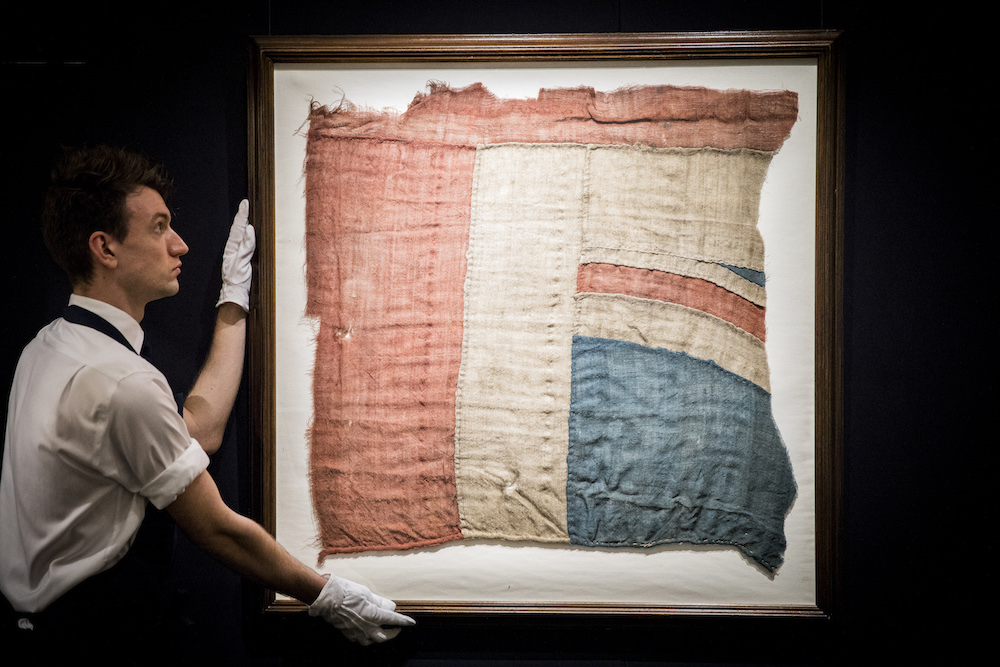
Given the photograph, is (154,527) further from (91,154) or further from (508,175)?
(508,175)

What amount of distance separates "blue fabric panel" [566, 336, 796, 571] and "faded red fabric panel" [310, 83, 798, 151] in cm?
42

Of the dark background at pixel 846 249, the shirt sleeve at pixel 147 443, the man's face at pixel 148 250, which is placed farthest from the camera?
the dark background at pixel 846 249

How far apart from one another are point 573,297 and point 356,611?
2.43 ft

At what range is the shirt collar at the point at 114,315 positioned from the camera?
1147mm

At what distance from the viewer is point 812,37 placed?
1244 millimetres

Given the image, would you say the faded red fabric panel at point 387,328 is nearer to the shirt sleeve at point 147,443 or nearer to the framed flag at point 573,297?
the framed flag at point 573,297

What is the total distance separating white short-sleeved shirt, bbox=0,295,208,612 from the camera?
107cm

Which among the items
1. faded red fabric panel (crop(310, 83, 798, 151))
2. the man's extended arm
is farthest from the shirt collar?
faded red fabric panel (crop(310, 83, 798, 151))

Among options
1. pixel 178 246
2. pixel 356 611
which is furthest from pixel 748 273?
pixel 178 246

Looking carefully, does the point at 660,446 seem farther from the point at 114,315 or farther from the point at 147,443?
the point at 114,315

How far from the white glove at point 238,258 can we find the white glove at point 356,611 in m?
0.59

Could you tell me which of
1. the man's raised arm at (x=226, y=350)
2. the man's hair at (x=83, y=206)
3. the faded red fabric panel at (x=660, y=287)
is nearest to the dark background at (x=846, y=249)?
the man's raised arm at (x=226, y=350)

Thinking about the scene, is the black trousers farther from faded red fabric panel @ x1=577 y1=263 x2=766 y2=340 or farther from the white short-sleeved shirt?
faded red fabric panel @ x1=577 y1=263 x2=766 y2=340

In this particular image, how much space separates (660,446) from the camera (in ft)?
4.11
